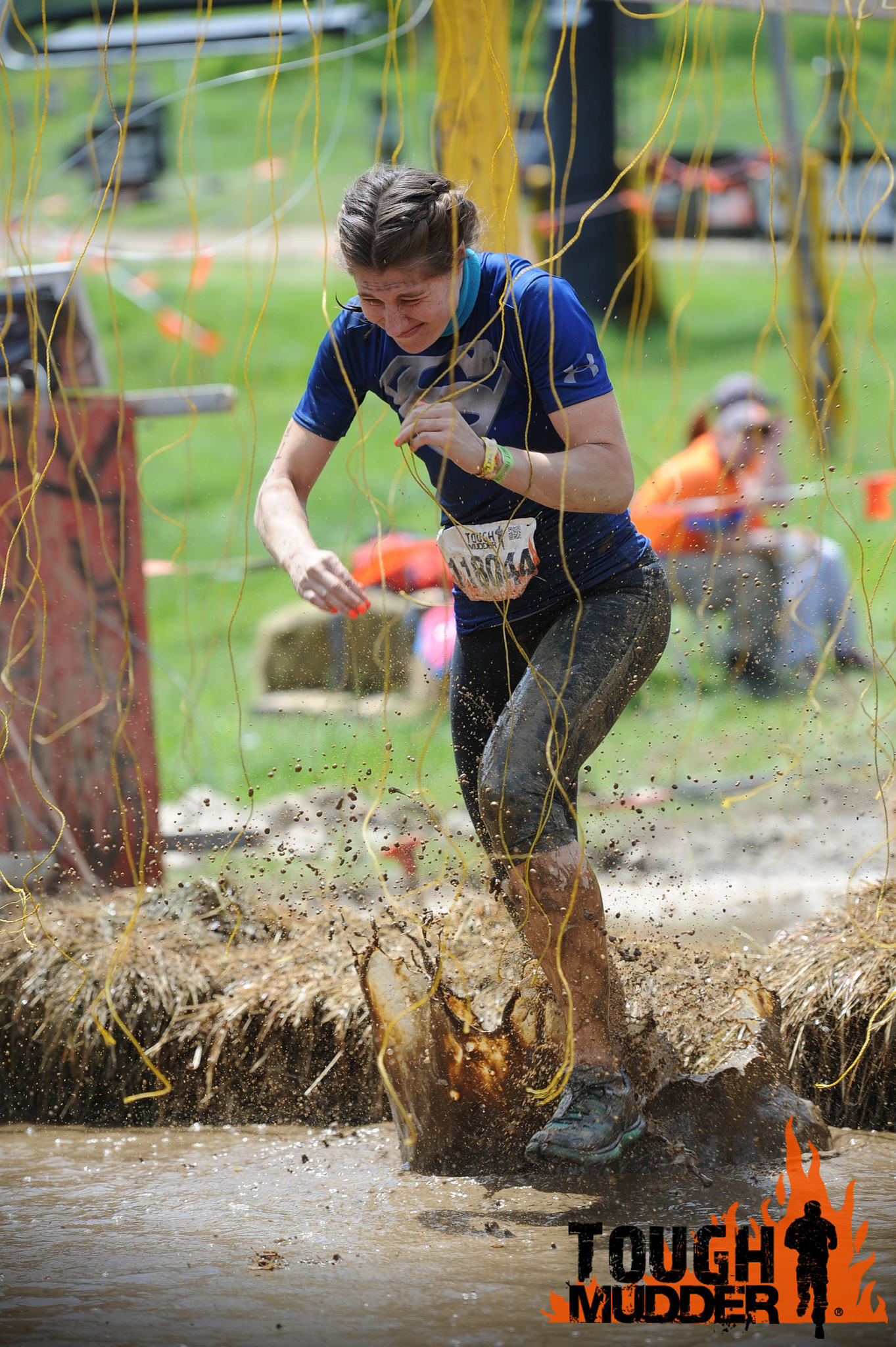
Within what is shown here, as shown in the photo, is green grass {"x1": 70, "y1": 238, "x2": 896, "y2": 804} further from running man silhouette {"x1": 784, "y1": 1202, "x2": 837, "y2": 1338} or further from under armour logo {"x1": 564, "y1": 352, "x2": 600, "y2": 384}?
running man silhouette {"x1": 784, "y1": 1202, "x2": 837, "y2": 1338}

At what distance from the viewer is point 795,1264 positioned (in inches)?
98.4

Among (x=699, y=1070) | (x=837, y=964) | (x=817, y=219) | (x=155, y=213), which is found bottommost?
(x=699, y=1070)

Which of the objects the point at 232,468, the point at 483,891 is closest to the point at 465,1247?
the point at 483,891

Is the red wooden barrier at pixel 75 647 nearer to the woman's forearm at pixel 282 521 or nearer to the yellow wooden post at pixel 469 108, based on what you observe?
the yellow wooden post at pixel 469 108

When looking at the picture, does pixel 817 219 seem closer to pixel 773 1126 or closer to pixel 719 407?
pixel 719 407

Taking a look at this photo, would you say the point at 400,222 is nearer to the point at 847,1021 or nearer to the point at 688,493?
the point at 847,1021

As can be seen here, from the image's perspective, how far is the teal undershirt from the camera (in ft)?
9.46

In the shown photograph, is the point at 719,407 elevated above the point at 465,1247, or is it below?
above

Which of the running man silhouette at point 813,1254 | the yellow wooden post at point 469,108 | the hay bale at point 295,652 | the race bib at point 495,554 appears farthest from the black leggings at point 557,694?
the hay bale at point 295,652

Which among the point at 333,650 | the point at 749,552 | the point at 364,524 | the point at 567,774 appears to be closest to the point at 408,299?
the point at 567,774

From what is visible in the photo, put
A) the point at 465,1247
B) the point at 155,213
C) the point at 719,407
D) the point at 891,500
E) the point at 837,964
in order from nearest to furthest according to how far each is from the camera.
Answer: the point at 465,1247
the point at 837,964
the point at 719,407
the point at 891,500
the point at 155,213

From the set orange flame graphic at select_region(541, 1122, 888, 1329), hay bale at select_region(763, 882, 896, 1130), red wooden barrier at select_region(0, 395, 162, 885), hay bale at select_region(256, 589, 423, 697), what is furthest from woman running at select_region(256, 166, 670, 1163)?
hay bale at select_region(256, 589, 423, 697)

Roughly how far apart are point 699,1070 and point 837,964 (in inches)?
22.5

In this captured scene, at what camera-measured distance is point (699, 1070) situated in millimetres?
3281
